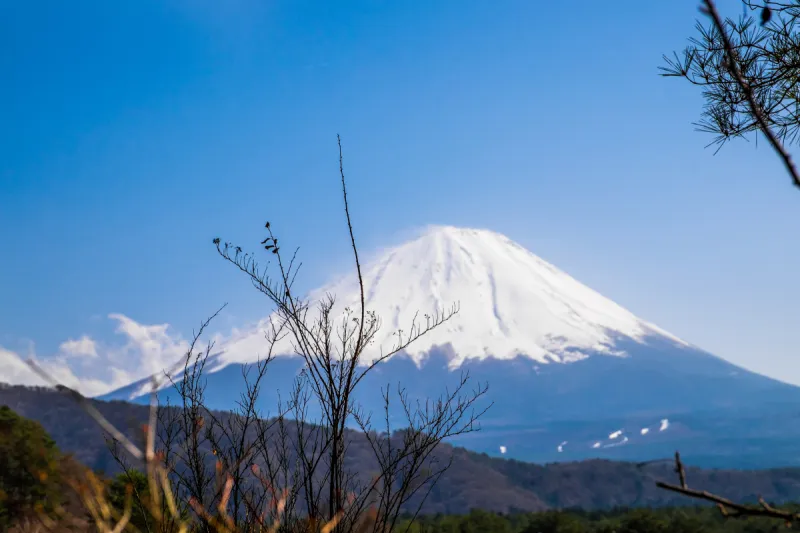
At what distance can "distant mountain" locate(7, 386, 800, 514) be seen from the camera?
2309 inches

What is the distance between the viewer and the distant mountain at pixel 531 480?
5866 centimetres

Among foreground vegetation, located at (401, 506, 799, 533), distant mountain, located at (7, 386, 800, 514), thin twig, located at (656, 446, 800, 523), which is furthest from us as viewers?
distant mountain, located at (7, 386, 800, 514)

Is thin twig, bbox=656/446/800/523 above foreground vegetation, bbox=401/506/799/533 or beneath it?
above

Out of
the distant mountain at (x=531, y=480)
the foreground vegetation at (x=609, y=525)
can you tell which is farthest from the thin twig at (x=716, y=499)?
the distant mountain at (x=531, y=480)

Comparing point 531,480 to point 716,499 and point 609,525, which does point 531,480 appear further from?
point 716,499

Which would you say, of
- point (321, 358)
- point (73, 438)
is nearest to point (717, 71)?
point (321, 358)

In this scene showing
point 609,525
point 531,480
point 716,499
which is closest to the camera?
point 716,499

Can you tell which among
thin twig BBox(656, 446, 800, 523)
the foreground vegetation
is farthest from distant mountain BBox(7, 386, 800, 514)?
thin twig BBox(656, 446, 800, 523)

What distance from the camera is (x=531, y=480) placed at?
63188mm

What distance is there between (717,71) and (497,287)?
195m

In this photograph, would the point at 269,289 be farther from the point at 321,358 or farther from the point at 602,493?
the point at 602,493

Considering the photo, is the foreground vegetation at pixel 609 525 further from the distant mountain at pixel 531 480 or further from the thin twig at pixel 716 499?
the distant mountain at pixel 531 480

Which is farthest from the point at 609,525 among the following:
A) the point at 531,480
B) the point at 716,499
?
the point at 531,480

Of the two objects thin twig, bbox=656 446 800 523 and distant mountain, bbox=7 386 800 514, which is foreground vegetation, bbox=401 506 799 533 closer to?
thin twig, bbox=656 446 800 523
